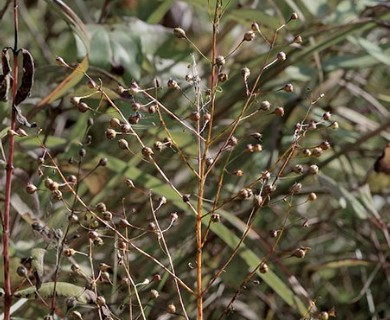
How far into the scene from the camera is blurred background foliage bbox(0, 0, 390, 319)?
1.19m

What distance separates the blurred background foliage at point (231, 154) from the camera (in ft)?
3.92

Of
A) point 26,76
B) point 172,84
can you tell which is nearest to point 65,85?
point 26,76

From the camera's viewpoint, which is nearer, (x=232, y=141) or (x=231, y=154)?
(x=232, y=141)

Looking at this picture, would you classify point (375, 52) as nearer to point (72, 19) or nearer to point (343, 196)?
point (343, 196)

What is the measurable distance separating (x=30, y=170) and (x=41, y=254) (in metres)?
0.42

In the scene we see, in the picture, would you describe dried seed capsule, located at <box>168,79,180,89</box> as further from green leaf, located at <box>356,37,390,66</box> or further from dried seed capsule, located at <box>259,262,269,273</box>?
green leaf, located at <box>356,37,390,66</box>

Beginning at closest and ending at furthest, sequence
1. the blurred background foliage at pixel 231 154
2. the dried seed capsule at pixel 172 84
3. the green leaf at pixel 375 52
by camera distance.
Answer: the dried seed capsule at pixel 172 84, the blurred background foliage at pixel 231 154, the green leaf at pixel 375 52

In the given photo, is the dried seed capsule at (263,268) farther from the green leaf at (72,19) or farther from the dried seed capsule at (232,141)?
the green leaf at (72,19)

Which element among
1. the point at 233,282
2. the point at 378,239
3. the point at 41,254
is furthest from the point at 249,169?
the point at 41,254

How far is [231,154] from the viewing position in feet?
4.62

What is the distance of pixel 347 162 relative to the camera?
167 cm

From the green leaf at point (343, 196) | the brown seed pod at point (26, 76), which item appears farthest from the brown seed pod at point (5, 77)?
the green leaf at point (343, 196)

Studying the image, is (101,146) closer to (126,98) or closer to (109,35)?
(109,35)

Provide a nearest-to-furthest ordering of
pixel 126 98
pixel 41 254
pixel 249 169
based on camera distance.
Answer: pixel 41 254 < pixel 126 98 < pixel 249 169
